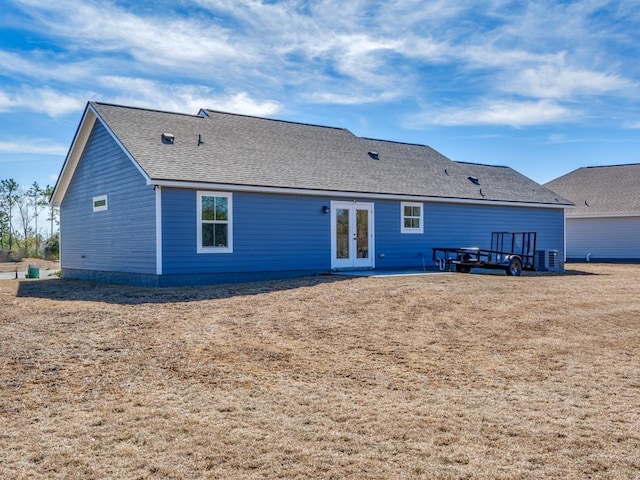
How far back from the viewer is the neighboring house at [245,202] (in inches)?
595

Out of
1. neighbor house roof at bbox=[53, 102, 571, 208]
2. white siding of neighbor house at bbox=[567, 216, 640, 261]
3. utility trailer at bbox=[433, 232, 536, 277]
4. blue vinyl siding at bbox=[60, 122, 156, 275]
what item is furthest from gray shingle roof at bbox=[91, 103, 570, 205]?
Answer: white siding of neighbor house at bbox=[567, 216, 640, 261]

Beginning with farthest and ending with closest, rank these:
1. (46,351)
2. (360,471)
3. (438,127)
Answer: (438,127)
(46,351)
(360,471)

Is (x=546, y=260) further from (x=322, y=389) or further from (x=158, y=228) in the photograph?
(x=322, y=389)

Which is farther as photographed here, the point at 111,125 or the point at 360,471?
the point at 111,125

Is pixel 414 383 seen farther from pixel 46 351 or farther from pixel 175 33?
pixel 175 33

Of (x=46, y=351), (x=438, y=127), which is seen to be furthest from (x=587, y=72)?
(x=46, y=351)

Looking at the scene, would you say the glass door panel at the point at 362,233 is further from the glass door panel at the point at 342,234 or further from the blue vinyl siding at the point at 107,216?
the blue vinyl siding at the point at 107,216

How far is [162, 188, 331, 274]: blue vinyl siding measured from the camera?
14820mm

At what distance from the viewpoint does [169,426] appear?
4.99 meters

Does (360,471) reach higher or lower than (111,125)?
lower

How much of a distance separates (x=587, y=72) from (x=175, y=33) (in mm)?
12880

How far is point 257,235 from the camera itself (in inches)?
637

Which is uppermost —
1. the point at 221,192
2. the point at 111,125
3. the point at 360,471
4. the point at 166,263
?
→ the point at 111,125

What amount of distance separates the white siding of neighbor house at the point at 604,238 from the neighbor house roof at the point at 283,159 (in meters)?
6.93
